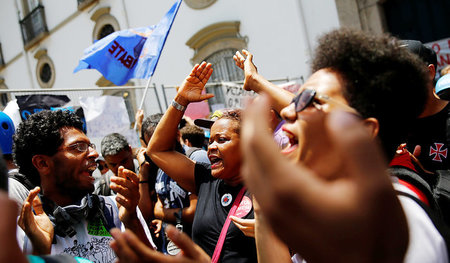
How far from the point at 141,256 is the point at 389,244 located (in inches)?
23.1

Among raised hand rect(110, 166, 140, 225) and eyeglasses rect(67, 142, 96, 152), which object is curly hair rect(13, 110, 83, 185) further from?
raised hand rect(110, 166, 140, 225)

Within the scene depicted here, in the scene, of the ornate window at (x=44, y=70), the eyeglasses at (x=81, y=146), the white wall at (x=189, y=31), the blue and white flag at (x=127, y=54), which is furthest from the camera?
the ornate window at (x=44, y=70)

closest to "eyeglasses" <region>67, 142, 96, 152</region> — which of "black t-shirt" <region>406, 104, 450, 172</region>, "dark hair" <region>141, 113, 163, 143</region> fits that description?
"dark hair" <region>141, 113, 163, 143</region>

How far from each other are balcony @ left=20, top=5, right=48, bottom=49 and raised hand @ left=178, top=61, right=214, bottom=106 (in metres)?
14.8

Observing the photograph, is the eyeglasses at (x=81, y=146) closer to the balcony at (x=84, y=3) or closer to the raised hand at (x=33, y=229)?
the raised hand at (x=33, y=229)

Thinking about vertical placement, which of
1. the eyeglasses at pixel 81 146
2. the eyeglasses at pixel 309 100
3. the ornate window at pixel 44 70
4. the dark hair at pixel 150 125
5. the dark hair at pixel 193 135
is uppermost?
the ornate window at pixel 44 70

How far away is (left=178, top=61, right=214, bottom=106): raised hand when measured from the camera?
2380 millimetres

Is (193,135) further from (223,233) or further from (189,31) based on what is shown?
(189,31)

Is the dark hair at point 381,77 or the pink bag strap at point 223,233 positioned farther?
the pink bag strap at point 223,233

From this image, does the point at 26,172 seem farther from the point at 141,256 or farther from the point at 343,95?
the point at 343,95

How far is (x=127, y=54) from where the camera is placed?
5.02 m

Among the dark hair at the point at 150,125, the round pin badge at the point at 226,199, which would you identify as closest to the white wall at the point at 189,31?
the dark hair at the point at 150,125

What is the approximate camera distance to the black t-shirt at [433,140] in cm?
229

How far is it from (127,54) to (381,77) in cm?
447
